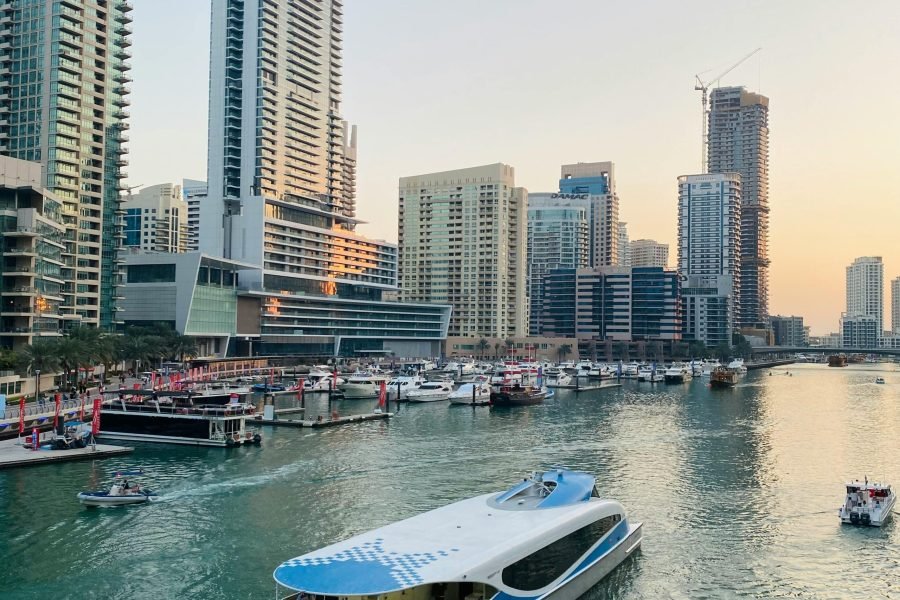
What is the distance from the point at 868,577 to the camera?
38.8 m

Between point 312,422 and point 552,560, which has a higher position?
point 552,560

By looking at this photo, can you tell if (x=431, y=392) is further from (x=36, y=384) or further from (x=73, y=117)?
(x=73, y=117)

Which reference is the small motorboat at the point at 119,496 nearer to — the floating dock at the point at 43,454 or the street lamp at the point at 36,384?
the floating dock at the point at 43,454

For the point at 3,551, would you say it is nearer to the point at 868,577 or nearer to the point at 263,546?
the point at 263,546

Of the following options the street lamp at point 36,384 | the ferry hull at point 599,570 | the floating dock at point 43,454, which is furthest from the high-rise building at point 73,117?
the ferry hull at point 599,570

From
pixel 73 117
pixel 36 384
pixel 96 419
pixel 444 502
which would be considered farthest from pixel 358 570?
pixel 73 117

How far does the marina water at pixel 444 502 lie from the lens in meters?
→ 37.4

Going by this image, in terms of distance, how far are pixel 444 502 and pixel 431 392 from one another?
75.4m

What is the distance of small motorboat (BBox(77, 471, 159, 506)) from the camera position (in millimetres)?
48344

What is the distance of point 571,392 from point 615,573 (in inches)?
4830

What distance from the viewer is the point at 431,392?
12756 centimetres

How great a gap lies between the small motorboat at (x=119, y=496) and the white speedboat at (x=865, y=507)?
4266 centimetres

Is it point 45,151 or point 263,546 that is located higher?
point 45,151

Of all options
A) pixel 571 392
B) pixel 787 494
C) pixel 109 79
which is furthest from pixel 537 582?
pixel 109 79
